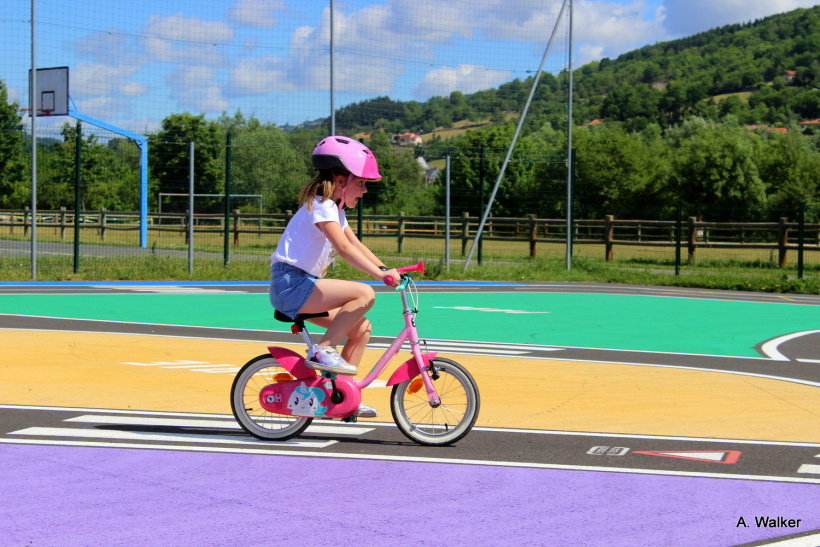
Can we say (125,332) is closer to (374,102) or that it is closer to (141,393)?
(141,393)

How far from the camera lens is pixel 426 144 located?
83.8ft

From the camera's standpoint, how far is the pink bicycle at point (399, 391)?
602 cm

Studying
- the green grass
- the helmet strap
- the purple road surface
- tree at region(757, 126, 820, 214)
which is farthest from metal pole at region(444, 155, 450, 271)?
tree at region(757, 126, 820, 214)

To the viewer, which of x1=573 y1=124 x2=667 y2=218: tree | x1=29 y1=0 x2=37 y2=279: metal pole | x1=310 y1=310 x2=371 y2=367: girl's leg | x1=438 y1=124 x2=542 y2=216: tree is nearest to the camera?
x1=310 y1=310 x2=371 y2=367: girl's leg

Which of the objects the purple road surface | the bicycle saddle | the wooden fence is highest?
the wooden fence

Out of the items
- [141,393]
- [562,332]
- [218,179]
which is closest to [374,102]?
[218,179]

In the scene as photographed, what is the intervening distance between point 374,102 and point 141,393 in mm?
17932

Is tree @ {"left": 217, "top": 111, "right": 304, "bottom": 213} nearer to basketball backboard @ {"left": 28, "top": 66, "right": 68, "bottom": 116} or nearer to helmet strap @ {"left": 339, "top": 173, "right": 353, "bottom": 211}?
basketball backboard @ {"left": 28, "top": 66, "right": 68, "bottom": 116}

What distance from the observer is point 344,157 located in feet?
19.6

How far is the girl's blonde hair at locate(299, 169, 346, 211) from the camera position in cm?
591

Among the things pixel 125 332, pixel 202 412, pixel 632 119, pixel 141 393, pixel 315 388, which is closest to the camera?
pixel 315 388

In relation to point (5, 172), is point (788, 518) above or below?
below

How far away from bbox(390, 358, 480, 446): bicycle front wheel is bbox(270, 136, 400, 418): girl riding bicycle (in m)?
0.39

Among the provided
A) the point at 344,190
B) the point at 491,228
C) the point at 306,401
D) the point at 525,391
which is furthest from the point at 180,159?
the point at 306,401
